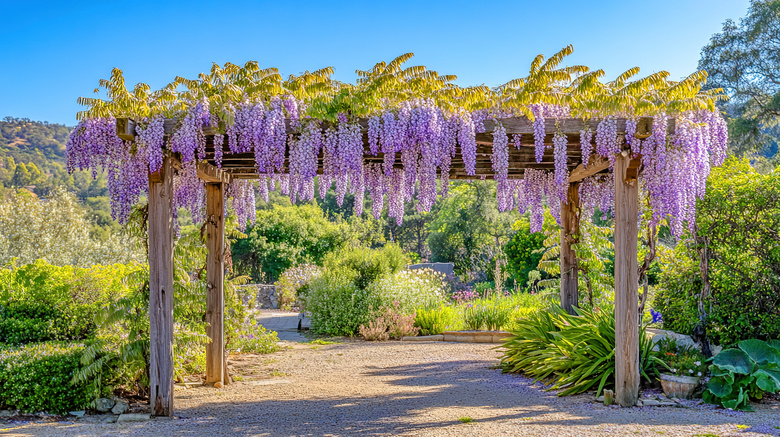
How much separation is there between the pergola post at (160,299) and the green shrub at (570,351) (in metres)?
3.49

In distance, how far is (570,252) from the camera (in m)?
6.07

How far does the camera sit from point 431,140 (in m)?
3.82

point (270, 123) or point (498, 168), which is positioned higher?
point (270, 123)

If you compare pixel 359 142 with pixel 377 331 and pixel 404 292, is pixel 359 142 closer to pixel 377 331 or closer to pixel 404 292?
pixel 377 331

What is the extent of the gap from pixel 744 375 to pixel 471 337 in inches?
174

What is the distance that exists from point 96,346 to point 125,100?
2092mm

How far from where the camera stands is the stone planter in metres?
4.14

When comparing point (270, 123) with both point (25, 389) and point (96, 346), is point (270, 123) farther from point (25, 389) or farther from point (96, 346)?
point (25, 389)

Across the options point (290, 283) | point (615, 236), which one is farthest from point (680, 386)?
point (290, 283)

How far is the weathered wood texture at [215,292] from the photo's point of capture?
5117 millimetres

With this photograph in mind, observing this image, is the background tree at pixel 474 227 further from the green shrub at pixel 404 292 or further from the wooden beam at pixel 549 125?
the wooden beam at pixel 549 125

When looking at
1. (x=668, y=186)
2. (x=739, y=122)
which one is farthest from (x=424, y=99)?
(x=739, y=122)

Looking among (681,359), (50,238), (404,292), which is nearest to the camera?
(681,359)

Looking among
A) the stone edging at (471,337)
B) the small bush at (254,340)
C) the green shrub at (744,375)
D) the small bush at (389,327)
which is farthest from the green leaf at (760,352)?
the small bush at (254,340)
